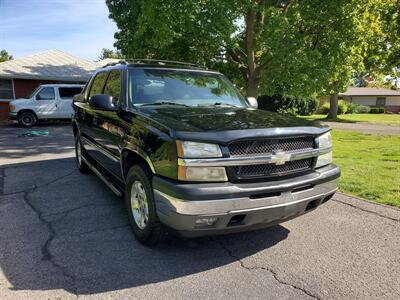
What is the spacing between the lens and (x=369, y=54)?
57.5 feet

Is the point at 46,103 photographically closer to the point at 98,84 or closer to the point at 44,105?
the point at 44,105

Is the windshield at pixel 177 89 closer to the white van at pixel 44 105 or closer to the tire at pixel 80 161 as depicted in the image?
the tire at pixel 80 161

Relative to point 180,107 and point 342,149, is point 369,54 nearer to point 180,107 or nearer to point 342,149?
point 342,149

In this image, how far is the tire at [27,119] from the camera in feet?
54.9

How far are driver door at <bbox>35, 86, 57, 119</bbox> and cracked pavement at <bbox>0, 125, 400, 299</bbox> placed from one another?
13.1m

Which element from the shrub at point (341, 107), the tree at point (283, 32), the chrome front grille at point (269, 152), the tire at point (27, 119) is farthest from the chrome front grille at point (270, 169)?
the shrub at point (341, 107)

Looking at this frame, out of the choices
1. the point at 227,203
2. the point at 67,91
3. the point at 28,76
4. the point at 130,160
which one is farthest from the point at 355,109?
the point at 227,203

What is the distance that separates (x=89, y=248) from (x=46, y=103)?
1533 centimetres

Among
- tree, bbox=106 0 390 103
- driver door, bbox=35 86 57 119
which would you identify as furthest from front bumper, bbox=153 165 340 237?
driver door, bbox=35 86 57 119

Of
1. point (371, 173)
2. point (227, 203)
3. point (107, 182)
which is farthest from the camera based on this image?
point (371, 173)

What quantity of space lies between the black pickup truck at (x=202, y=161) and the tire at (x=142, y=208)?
11 millimetres

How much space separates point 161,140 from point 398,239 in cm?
297

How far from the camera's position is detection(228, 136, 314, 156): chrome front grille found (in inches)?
123

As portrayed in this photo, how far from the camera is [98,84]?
566cm
